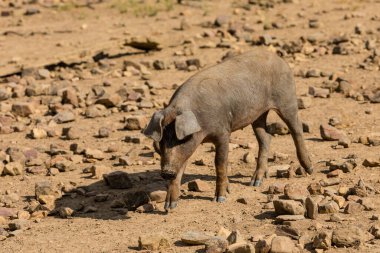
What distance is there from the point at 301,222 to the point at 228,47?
30.6 feet

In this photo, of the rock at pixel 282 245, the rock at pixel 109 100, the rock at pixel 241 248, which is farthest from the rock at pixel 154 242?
the rock at pixel 109 100

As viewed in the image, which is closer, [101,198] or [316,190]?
[316,190]

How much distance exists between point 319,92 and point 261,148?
12.3 ft

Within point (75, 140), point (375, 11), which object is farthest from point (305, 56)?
point (75, 140)

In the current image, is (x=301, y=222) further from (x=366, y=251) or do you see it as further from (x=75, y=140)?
(x=75, y=140)

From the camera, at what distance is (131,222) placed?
8.38 m

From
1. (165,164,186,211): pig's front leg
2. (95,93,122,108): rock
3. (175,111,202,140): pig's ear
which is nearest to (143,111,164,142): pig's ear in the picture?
(175,111,202,140): pig's ear

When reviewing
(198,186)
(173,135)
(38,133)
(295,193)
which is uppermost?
(173,135)

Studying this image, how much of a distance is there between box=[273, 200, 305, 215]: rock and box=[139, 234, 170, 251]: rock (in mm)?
1262

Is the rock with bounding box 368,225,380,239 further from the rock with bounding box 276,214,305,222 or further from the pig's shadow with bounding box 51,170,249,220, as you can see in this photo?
the pig's shadow with bounding box 51,170,249,220

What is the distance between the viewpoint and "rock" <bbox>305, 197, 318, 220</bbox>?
7.84 metres

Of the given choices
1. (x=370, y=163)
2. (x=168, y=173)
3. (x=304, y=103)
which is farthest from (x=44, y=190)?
(x=304, y=103)

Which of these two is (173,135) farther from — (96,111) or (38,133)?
(96,111)

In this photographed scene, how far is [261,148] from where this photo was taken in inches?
394
